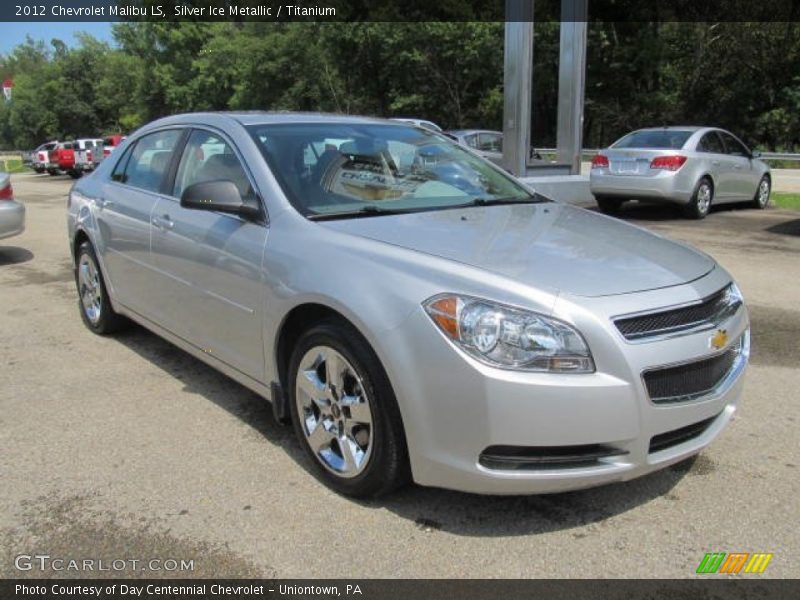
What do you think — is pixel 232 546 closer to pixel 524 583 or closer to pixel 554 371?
pixel 524 583

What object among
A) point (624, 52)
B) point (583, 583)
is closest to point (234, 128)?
point (583, 583)

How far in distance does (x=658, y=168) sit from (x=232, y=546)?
10554 millimetres

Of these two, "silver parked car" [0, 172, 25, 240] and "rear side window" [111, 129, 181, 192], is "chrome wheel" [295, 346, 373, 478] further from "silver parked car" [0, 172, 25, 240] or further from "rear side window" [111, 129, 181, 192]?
"silver parked car" [0, 172, 25, 240]

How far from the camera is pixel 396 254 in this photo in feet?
9.66

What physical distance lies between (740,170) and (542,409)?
12.1 metres

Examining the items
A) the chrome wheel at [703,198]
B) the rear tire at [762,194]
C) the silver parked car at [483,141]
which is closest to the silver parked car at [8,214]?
the chrome wheel at [703,198]

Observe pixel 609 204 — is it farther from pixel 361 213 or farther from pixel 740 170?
pixel 361 213

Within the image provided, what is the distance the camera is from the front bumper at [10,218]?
902 centimetres

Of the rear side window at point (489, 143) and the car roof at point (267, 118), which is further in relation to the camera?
the rear side window at point (489, 143)

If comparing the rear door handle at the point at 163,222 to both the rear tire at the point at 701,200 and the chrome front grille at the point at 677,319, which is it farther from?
the rear tire at the point at 701,200

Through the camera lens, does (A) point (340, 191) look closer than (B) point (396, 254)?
No

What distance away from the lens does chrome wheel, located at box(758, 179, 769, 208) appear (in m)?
13.8

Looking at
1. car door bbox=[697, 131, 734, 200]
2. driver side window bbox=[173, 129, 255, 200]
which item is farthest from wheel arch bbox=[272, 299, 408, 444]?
car door bbox=[697, 131, 734, 200]
